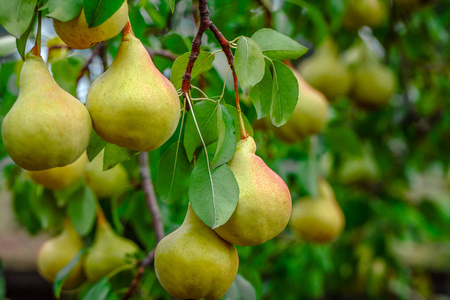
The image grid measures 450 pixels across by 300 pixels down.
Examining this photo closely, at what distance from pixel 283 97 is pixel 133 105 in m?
0.20

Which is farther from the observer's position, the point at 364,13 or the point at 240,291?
the point at 364,13

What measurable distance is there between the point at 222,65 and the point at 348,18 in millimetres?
882

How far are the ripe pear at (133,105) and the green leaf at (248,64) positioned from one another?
7 cm

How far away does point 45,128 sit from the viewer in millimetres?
449

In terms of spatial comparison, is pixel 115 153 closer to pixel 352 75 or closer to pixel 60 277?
pixel 60 277

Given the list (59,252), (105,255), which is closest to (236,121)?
(105,255)

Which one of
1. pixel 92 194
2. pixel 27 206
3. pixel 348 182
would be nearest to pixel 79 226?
pixel 92 194

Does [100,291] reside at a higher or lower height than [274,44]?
A: lower

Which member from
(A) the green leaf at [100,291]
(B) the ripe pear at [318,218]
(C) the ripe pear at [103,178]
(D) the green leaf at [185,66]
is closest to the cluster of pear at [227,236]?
(D) the green leaf at [185,66]

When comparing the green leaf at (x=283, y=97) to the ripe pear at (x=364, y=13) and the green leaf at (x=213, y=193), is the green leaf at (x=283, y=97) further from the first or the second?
the ripe pear at (x=364, y=13)

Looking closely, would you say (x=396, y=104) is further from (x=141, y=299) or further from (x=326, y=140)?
(x=141, y=299)

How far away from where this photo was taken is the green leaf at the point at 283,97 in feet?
1.92

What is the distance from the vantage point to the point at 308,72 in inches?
66.9

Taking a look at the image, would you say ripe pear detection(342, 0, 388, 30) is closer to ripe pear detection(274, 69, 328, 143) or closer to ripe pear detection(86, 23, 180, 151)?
ripe pear detection(274, 69, 328, 143)
